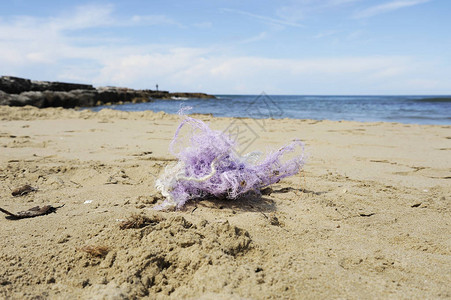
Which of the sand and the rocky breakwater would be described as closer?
the sand

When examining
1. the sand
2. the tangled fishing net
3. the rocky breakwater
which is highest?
the rocky breakwater

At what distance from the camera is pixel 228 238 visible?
1.67m

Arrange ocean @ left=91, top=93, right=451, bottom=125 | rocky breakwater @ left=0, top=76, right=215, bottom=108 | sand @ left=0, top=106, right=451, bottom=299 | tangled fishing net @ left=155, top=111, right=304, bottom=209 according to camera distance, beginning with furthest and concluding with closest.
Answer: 1. rocky breakwater @ left=0, top=76, right=215, bottom=108
2. ocean @ left=91, top=93, right=451, bottom=125
3. tangled fishing net @ left=155, top=111, right=304, bottom=209
4. sand @ left=0, top=106, right=451, bottom=299

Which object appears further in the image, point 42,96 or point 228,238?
point 42,96

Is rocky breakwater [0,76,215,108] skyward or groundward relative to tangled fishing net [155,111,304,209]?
skyward

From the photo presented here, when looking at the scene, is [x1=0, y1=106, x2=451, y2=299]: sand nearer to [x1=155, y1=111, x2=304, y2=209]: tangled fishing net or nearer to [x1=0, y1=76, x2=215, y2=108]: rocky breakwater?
[x1=155, y1=111, x2=304, y2=209]: tangled fishing net

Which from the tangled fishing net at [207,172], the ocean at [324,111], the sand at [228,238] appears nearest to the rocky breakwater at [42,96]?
the ocean at [324,111]

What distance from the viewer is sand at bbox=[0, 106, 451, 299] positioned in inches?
53.4

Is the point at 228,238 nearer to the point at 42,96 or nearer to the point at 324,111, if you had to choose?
the point at 42,96

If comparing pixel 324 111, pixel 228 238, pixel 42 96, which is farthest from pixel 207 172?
pixel 324 111

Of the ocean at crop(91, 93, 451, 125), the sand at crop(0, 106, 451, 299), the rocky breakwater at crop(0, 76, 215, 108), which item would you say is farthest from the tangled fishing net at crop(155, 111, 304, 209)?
the rocky breakwater at crop(0, 76, 215, 108)

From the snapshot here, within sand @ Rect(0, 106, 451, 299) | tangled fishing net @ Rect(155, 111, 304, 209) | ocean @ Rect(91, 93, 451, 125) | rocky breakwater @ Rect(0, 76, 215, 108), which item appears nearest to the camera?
sand @ Rect(0, 106, 451, 299)

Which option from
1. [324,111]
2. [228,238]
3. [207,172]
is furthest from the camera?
[324,111]

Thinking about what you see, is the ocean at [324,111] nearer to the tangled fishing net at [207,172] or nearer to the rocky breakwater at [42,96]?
the tangled fishing net at [207,172]
